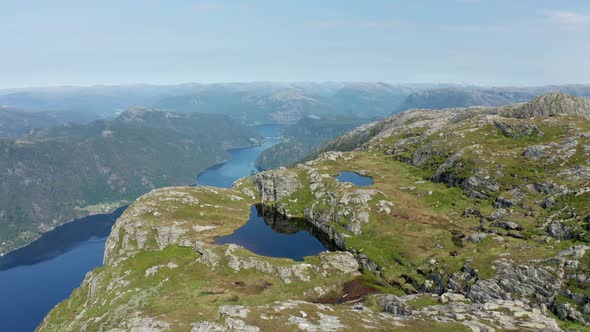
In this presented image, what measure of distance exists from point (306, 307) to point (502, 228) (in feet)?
231

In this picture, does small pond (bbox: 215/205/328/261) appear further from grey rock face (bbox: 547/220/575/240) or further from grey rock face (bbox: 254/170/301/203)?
grey rock face (bbox: 547/220/575/240)

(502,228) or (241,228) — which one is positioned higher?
(502,228)

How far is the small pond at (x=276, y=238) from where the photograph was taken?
112 meters

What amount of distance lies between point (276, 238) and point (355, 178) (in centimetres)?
5644

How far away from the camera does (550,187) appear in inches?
4318

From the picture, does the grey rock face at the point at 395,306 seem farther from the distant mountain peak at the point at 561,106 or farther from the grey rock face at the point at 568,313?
the distant mountain peak at the point at 561,106

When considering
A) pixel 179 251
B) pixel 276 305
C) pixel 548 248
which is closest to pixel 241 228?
pixel 179 251

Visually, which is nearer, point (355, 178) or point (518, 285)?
point (518, 285)

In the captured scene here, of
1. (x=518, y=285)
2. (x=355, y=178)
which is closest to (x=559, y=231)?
(x=518, y=285)

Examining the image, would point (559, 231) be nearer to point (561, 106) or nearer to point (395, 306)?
point (395, 306)

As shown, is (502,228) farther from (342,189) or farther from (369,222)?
(342,189)

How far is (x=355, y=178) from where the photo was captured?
162375 mm

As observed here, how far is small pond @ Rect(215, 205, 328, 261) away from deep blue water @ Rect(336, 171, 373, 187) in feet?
106

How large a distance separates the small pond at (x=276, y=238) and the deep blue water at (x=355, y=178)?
32.2 meters
